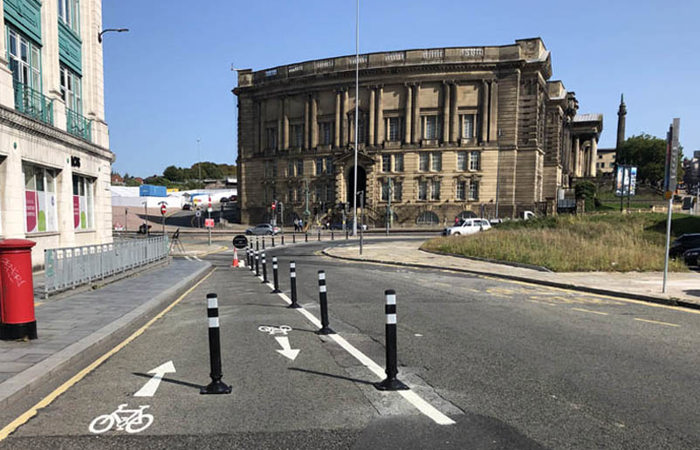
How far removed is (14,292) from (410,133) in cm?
6203

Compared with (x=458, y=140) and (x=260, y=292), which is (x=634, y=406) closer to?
(x=260, y=292)

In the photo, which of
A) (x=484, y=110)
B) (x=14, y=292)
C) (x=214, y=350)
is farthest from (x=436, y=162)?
(x=214, y=350)

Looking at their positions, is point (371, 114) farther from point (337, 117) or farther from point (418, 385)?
point (418, 385)

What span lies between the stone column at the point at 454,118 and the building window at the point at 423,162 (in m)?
3.98

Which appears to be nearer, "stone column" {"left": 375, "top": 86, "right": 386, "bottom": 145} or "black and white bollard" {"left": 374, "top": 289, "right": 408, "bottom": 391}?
"black and white bollard" {"left": 374, "top": 289, "right": 408, "bottom": 391}

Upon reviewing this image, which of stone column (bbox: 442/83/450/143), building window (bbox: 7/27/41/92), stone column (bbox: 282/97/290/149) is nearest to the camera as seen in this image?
building window (bbox: 7/27/41/92)

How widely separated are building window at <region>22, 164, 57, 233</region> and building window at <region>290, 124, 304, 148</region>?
56.3m

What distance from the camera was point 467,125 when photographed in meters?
64.5

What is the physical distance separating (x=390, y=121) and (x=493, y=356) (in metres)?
63.5

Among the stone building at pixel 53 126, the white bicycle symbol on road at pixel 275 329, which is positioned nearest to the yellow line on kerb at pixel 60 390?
the white bicycle symbol on road at pixel 275 329

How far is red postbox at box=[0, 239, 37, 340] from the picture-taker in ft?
22.4

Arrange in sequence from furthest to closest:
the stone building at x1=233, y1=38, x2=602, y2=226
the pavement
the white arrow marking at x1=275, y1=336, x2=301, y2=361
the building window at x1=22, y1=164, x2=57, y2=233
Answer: the stone building at x1=233, y1=38, x2=602, y2=226, the building window at x1=22, y1=164, x2=57, y2=233, the white arrow marking at x1=275, y1=336, x2=301, y2=361, the pavement

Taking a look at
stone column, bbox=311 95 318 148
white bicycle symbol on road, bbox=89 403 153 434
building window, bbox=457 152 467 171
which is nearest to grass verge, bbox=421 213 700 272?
white bicycle symbol on road, bbox=89 403 153 434

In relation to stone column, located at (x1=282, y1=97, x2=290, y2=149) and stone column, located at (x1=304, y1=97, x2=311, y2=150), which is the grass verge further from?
stone column, located at (x1=282, y1=97, x2=290, y2=149)
